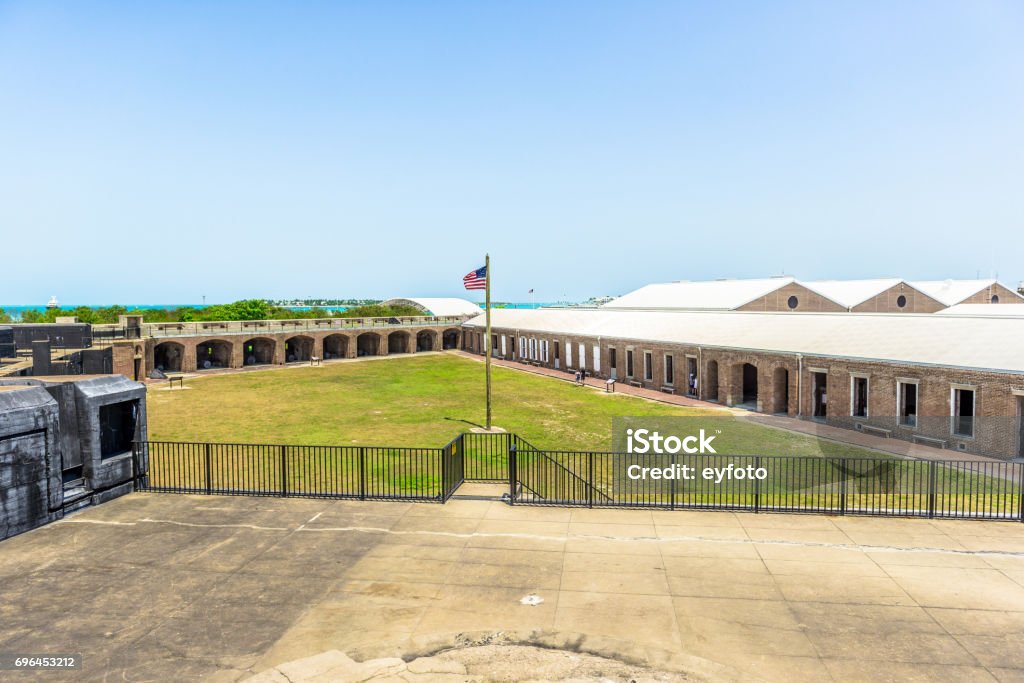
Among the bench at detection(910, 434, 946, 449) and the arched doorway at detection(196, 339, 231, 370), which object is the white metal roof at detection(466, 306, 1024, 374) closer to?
the bench at detection(910, 434, 946, 449)

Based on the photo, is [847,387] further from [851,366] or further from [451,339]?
[451,339]

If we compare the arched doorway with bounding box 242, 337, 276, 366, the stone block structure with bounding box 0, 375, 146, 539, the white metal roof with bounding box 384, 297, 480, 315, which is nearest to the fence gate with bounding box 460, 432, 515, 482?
the stone block structure with bounding box 0, 375, 146, 539

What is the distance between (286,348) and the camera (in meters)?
63.3

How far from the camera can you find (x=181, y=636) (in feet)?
27.8

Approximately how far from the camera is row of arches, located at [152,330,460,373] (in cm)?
5341

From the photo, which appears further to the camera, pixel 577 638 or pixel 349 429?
pixel 349 429

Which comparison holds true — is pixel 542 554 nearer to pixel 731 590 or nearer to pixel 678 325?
pixel 731 590

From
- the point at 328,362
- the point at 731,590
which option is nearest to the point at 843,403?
the point at 731,590

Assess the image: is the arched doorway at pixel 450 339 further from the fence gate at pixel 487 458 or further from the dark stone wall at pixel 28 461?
the dark stone wall at pixel 28 461

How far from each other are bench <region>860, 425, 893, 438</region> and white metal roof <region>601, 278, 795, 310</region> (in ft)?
78.3

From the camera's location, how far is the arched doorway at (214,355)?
5572 cm

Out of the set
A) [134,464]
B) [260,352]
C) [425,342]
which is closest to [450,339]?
[425,342]

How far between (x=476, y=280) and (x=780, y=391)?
16603 mm

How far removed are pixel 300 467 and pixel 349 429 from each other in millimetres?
7665
